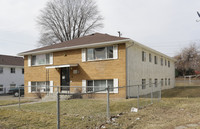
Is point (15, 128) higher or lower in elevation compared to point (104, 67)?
lower

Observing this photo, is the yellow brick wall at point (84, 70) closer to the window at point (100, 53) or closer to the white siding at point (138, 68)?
the window at point (100, 53)

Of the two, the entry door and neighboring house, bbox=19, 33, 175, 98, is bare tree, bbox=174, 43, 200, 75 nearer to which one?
neighboring house, bbox=19, 33, 175, 98

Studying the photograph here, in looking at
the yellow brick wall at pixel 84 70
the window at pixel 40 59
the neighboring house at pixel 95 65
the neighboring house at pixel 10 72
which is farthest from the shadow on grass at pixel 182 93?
the neighboring house at pixel 10 72

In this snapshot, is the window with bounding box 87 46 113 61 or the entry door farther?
the entry door

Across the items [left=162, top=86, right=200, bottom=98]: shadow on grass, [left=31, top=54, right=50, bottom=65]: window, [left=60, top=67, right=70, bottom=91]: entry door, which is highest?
[left=31, top=54, right=50, bottom=65]: window

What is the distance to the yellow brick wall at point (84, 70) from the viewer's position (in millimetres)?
14711

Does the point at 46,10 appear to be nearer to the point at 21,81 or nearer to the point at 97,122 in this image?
the point at 21,81

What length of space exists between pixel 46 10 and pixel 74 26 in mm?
6863

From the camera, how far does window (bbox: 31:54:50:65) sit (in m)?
19.0

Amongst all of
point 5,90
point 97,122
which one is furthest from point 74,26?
point 97,122

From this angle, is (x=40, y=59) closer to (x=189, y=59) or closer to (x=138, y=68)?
(x=138, y=68)

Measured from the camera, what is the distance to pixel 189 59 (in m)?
48.8

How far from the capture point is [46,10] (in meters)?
39.8

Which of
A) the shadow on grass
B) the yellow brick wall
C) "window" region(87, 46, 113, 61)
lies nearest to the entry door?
the yellow brick wall
